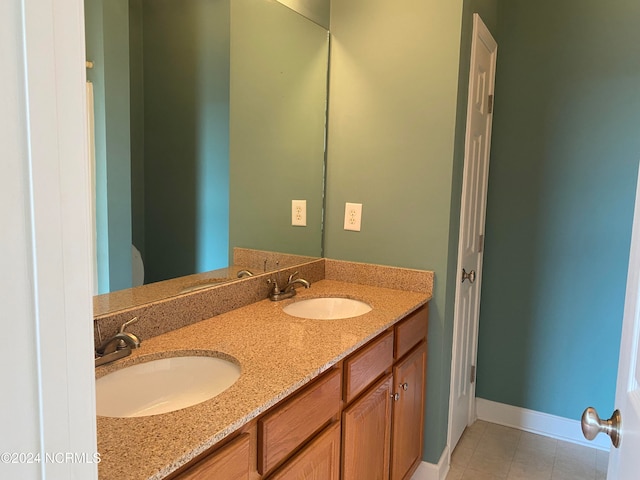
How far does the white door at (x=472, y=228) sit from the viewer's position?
2.17 m

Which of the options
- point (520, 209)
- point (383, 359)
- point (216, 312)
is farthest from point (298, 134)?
point (520, 209)

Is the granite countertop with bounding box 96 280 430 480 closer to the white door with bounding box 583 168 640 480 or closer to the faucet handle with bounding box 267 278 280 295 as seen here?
the faucet handle with bounding box 267 278 280 295

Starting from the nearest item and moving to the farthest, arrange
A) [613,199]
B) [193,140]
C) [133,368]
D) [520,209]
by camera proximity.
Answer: [133,368], [193,140], [613,199], [520,209]

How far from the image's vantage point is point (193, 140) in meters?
1.62

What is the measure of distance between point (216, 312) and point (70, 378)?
3.95 feet

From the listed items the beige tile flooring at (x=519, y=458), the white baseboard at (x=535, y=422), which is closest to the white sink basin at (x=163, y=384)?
the beige tile flooring at (x=519, y=458)

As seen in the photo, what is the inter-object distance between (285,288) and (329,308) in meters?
0.21

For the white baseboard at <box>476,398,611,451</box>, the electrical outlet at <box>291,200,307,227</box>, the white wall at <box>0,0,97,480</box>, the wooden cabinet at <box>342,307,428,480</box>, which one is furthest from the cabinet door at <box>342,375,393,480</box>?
the white baseboard at <box>476,398,611,451</box>

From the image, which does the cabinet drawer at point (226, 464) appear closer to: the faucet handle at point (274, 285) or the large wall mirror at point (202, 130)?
the large wall mirror at point (202, 130)

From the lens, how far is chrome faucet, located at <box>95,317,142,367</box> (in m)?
1.18

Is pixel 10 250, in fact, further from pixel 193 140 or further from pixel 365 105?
pixel 365 105

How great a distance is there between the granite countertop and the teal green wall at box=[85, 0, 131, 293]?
266mm

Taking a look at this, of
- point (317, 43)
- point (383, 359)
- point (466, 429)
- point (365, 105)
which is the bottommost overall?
point (466, 429)

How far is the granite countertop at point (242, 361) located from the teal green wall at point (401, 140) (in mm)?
224
